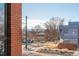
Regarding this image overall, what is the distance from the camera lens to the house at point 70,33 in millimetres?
4875

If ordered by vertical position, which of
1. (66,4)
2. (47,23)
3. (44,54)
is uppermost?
(66,4)

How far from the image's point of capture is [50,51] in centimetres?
492

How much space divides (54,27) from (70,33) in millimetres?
335

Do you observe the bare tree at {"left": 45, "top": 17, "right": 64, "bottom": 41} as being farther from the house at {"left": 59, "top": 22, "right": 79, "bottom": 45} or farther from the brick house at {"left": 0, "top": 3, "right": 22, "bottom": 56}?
the brick house at {"left": 0, "top": 3, "right": 22, "bottom": 56}

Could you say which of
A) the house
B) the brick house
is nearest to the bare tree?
the house

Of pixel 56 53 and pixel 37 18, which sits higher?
pixel 37 18

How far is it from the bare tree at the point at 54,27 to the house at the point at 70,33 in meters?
0.08

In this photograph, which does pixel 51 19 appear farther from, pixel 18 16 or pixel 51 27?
pixel 18 16

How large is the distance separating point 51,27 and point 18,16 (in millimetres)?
697

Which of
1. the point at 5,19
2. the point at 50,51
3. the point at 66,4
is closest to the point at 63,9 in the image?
the point at 66,4

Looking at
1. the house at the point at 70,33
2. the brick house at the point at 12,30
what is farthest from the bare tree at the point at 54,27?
the brick house at the point at 12,30

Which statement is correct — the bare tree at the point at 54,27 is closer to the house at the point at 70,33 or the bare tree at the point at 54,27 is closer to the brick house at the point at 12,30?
the house at the point at 70,33

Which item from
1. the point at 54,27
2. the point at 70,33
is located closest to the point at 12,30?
the point at 54,27

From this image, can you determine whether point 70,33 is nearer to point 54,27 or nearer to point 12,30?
A: point 54,27
